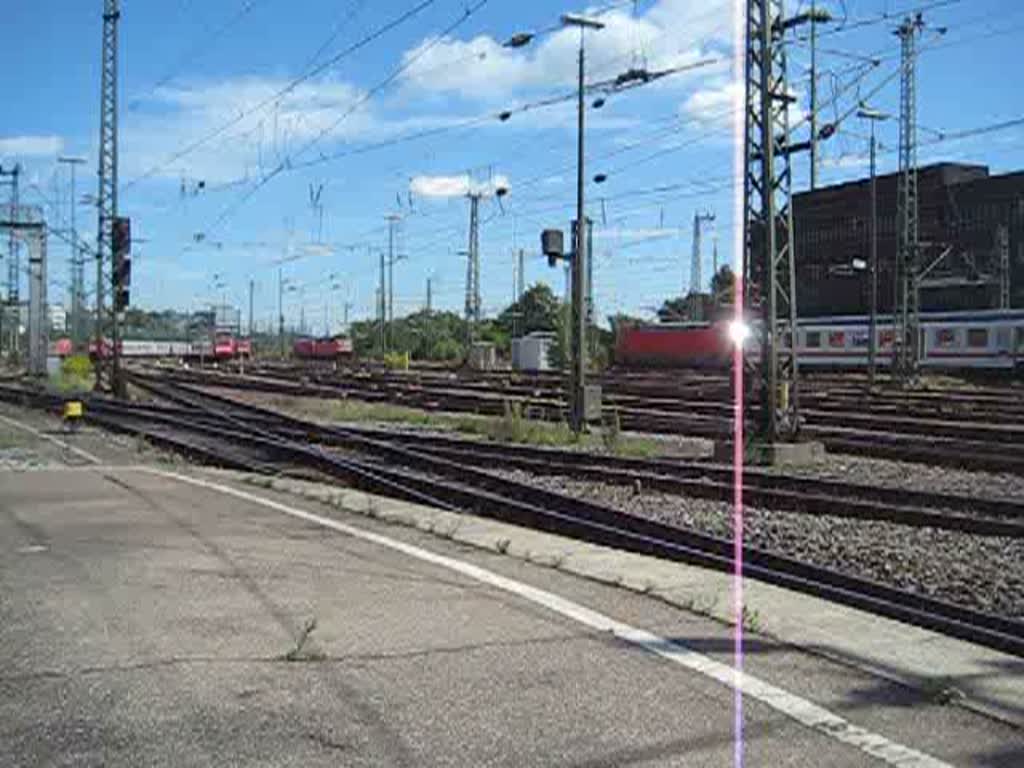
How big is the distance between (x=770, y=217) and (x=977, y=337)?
3721 centimetres

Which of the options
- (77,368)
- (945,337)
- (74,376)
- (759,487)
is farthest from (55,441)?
(945,337)

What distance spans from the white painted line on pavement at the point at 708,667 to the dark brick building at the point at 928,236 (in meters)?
65.0

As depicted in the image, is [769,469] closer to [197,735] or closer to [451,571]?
[451,571]

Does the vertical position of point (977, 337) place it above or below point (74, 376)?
above

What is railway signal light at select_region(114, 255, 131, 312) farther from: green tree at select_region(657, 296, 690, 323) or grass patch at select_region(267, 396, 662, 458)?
green tree at select_region(657, 296, 690, 323)

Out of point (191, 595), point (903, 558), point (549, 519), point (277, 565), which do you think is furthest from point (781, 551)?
point (191, 595)

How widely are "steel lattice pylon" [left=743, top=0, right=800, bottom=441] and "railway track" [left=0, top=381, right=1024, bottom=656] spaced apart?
551cm

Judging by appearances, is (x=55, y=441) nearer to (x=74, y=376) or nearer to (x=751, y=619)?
(x=751, y=619)

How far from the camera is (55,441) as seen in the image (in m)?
24.3

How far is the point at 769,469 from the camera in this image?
18312mm

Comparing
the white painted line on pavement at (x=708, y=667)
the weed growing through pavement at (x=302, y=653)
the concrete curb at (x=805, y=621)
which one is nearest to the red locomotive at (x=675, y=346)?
the concrete curb at (x=805, y=621)

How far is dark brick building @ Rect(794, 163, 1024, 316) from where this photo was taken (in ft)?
251

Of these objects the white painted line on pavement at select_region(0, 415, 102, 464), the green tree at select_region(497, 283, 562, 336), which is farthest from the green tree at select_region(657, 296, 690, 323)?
the white painted line on pavement at select_region(0, 415, 102, 464)

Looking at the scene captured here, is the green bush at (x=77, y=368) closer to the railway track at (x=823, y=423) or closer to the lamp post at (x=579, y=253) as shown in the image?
the railway track at (x=823, y=423)
